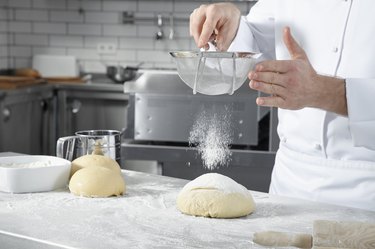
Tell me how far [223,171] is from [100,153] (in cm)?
129

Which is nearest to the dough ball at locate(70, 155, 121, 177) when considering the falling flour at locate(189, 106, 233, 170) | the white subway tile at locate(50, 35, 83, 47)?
the falling flour at locate(189, 106, 233, 170)

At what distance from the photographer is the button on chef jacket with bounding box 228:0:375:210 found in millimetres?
1879

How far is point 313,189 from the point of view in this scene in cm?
197

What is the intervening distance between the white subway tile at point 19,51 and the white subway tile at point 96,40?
0.48m

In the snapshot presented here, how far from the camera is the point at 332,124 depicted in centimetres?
195

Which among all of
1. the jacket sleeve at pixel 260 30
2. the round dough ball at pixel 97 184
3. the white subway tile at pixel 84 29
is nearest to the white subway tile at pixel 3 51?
the white subway tile at pixel 84 29

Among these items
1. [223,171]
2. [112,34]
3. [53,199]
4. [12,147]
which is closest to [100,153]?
[53,199]

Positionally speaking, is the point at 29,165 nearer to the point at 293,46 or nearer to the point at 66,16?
the point at 293,46

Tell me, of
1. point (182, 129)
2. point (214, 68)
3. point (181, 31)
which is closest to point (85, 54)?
point (181, 31)

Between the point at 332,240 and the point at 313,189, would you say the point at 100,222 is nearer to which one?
the point at 332,240

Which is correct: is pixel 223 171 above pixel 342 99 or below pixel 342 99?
below

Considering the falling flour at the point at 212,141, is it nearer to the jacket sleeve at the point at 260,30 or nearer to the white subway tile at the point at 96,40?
the jacket sleeve at the point at 260,30

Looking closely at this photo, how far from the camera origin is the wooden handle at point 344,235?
1.29 meters

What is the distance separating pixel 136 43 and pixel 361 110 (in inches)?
134
